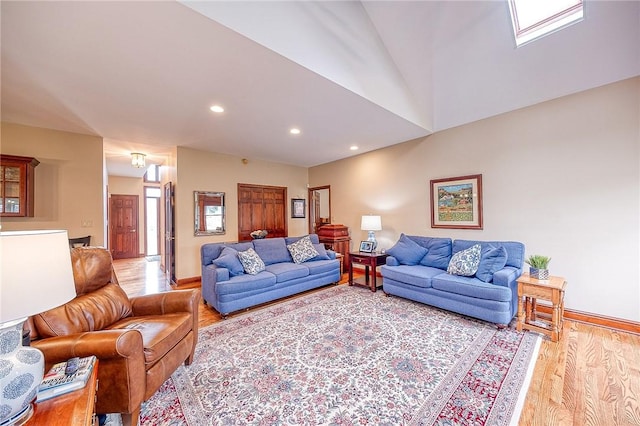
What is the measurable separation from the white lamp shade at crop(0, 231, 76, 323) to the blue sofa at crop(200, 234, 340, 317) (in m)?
2.23

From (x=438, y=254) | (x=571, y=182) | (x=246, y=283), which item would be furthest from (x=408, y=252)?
(x=246, y=283)

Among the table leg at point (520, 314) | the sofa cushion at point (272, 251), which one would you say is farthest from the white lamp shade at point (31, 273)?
the table leg at point (520, 314)

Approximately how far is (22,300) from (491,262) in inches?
149

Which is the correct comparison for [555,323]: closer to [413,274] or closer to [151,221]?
[413,274]

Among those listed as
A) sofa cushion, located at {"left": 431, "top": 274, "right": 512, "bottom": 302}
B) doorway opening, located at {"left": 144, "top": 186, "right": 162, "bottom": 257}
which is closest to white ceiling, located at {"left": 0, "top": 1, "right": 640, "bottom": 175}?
sofa cushion, located at {"left": 431, "top": 274, "right": 512, "bottom": 302}

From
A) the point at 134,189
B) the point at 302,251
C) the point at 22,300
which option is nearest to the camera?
the point at 22,300

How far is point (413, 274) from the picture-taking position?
11.3ft

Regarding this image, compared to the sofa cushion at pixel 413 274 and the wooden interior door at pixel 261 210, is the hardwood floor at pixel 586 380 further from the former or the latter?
the wooden interior door at pixel 261 210

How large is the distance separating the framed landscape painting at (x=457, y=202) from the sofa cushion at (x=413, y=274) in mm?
904

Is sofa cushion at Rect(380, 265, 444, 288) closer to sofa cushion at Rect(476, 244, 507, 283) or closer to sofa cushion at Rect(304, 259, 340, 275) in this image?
sofa cushion at Rect(476, 244, 507, 283)

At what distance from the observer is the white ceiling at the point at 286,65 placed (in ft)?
6.18

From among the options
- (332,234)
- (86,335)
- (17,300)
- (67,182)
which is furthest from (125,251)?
(17,300)

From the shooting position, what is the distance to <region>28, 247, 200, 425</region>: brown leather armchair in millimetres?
1389

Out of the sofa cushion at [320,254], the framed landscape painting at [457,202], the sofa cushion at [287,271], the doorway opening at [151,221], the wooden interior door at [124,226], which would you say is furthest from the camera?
the doorway opening at [151,221]
